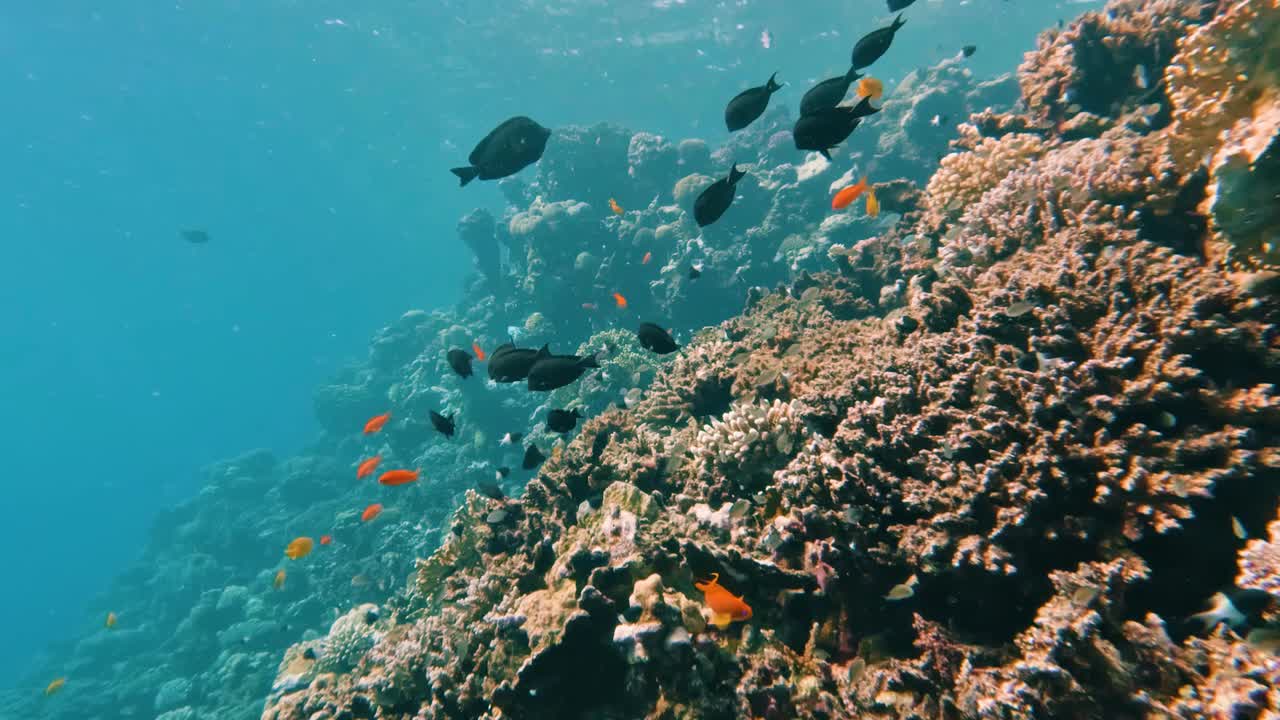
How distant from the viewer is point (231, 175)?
185 feet

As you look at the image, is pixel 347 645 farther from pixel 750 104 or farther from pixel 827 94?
pixel 827 94

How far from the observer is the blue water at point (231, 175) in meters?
Result: 35.7

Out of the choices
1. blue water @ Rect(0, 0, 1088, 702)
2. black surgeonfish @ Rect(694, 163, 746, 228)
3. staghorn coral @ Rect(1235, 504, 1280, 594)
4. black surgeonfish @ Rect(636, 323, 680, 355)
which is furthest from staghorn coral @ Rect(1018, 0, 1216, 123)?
blue water @ Rect(0, 0, 1088, 702)

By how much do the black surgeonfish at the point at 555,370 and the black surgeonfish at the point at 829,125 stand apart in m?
2.32

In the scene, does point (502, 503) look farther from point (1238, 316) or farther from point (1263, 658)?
point (1238, 316)

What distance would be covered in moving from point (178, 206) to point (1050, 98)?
7927 cm

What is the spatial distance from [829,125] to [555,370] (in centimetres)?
275

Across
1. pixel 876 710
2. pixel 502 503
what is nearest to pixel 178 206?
pixel 502 503

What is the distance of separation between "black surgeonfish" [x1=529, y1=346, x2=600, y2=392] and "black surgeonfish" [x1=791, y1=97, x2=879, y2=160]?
91.3 inches

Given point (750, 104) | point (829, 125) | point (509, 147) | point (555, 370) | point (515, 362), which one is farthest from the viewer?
point (515, 362)

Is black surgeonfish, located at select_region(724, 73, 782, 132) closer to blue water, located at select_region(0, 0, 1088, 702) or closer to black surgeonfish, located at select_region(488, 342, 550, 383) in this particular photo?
black surgeonfish, located at select_region(488, 342, 550, 383)

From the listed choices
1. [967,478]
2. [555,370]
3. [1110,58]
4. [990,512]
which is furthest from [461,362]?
[1110,58]

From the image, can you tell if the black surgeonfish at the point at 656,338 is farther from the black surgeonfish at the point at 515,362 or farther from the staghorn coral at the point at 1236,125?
the staghorn coral at the point at 1236,125

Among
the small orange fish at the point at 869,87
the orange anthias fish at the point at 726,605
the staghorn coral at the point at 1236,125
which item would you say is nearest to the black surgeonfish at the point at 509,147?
the orange anthias fish at the point at 726,605
